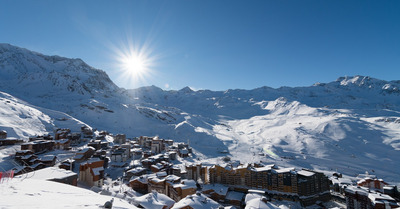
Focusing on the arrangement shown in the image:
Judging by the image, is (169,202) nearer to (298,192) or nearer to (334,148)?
(298,192)

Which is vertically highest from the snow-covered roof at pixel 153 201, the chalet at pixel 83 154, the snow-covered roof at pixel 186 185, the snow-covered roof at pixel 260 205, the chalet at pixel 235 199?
the chalet at pixel 83 154

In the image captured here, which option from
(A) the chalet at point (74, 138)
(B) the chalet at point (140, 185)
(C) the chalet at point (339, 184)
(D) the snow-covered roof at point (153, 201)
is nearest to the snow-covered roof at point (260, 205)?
(D) the snow-covered roof at point (153, 201)

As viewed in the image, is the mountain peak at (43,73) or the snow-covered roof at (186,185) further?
the mountain peak at (43,73)

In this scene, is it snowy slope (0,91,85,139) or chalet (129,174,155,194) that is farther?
snowy slope (0,91,85,139)

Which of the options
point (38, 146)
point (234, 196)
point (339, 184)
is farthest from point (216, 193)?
point (38, 146)

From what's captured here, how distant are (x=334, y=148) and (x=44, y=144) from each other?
8543 centimetres

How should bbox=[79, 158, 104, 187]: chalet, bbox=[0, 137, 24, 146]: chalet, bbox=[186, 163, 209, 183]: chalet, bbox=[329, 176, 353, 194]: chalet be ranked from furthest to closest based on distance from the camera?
bbox=[186, 163, 209, 183]: chalet < bbox=[329, 176, 353, 194]: chalet < bbox=[0, 137, 24, 146]: chalet < bbox=[79, 158, 104, 187]: chalet

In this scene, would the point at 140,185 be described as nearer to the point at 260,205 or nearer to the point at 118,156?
the point at 118,156

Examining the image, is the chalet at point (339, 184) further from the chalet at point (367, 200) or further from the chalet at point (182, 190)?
the chalet at point (182, 190)

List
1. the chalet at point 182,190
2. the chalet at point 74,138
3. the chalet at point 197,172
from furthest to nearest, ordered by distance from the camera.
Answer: the chalet at point 74,138
the chalet at point 197,172
the chalet at point 182,190

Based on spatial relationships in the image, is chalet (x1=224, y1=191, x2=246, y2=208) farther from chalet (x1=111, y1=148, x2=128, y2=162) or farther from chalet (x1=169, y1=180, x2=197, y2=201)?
chalet (x1=111, y1=148, x2=128, y2=162)

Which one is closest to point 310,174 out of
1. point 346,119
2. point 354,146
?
point 354,146

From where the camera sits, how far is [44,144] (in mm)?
41781

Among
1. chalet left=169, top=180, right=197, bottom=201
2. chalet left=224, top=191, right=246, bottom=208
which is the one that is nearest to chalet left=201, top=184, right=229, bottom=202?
chalet left=224, top=191, right=246, bottom=208
